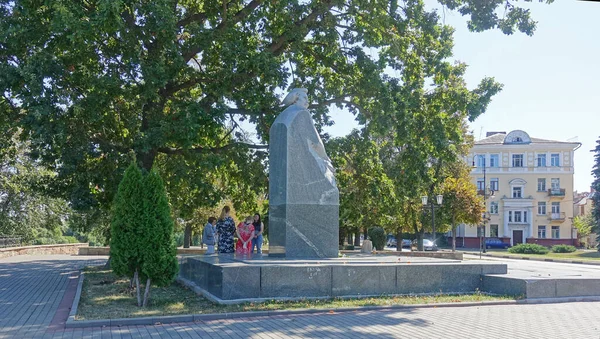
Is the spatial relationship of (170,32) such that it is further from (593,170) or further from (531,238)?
(531,238)

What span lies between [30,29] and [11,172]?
1798 centimetres

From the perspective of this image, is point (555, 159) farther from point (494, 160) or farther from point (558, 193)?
point (494, 160)

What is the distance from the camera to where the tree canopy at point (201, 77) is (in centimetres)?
1633

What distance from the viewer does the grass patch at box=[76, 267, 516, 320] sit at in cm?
1027

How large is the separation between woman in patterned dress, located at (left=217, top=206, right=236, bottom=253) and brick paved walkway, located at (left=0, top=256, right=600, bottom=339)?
5608 mm

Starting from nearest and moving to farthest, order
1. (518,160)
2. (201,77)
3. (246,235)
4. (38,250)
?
1. (246,235)
2. (201,77)
3. (38,250)
4. (518,160)

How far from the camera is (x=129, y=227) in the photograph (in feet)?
35.1

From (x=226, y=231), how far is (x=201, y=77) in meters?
5.65

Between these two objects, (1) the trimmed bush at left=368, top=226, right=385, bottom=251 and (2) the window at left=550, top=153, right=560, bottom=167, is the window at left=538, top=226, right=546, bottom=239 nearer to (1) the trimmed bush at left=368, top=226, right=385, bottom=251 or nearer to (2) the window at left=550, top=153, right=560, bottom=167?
(2) the window at left=550, top=153, right=560, bottom=167

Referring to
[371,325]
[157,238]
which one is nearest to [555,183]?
[371,325]

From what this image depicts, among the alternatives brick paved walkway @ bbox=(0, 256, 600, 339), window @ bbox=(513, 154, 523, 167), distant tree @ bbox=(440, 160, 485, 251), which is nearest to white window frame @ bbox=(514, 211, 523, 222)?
window @ bbox=(513, 154, 523, 167)

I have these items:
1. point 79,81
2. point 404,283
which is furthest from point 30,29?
point 404,283

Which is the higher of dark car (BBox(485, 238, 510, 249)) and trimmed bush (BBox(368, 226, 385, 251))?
trimmed bush (BBox(368, 226, 385, 251))

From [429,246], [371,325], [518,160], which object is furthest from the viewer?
[518,160]
